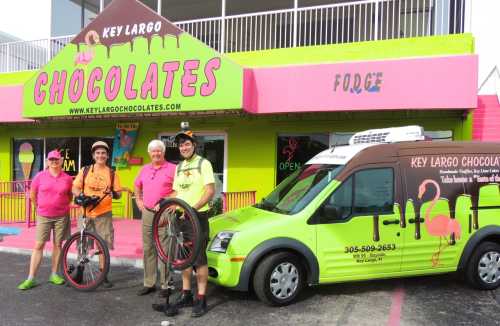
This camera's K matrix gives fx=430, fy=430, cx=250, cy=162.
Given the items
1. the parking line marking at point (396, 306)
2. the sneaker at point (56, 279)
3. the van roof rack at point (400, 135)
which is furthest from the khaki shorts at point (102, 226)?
the van roof rack at point (400, 135)

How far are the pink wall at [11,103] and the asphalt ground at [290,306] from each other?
22.9 feet

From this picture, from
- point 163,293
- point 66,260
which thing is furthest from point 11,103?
point 163,293

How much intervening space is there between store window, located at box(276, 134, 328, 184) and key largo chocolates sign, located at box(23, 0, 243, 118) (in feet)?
7.33

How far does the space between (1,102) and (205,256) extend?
10.0 m

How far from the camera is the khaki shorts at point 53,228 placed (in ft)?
18.2

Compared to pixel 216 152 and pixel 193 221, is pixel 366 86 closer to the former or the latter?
pixel 216 152

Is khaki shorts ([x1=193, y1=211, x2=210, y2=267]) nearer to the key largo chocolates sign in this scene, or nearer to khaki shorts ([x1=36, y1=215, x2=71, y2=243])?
khaki shorts ([x1=36, y1=215, x2=71, y2=243])

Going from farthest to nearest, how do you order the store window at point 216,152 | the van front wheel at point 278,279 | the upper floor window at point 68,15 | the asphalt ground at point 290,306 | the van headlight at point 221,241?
the upper floor window at point 68,15 < the store window at point 216,152 < the van headlight at point 221,241 < the van front wheel at point 278,279 < the asphalt ground at point 290,306

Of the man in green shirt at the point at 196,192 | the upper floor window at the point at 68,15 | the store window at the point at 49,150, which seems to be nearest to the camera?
the man in green shirt at the point at 196,192

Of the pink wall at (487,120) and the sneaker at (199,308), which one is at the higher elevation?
the pink wall at (487,120)

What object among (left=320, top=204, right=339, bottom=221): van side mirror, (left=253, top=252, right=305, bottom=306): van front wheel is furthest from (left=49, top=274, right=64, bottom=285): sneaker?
(left=320, top=204, right=339, bottom=221): van side mirror

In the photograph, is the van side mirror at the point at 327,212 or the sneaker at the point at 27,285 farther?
the sneaker at the point at 27,285

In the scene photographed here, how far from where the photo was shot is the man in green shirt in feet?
15.1

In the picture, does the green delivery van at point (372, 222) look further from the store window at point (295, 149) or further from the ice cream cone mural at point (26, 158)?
the ice cream cone mural at point (26, 158)
